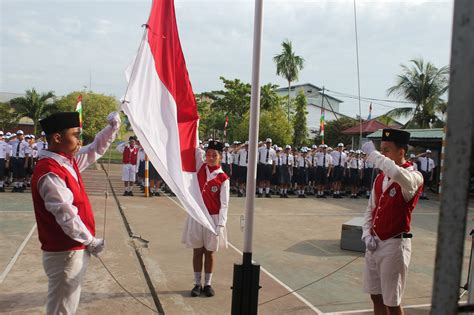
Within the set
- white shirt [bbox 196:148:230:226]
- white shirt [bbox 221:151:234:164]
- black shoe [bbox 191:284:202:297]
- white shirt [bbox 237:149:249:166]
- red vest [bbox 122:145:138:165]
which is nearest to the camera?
white shirt [bbox 196:148:230:226]

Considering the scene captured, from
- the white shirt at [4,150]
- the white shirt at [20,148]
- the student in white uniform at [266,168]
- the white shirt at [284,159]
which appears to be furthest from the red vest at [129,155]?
the white shirt at [284,159]

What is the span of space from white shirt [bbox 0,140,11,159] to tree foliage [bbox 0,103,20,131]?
2478 centimetres

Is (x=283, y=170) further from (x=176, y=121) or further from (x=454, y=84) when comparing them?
(x=454, y=84)

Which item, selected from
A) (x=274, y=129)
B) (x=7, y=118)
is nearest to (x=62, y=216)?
(x=274, y=129)

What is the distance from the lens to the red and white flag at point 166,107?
10.8 ft

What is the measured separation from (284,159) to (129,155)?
626 centimetres

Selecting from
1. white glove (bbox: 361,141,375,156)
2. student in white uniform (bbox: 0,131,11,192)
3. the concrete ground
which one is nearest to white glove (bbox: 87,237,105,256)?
the concrete ground

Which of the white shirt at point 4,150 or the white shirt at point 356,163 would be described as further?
the white shirt at point 356,163

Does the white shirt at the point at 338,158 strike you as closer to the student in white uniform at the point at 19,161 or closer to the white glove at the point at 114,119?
the student in white uniform at the point at 19,161

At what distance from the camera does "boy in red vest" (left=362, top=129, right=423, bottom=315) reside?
3.44 metres

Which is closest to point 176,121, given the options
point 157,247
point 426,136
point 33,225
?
point 157,247

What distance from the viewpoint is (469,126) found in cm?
122

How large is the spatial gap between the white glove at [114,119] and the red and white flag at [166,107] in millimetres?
266

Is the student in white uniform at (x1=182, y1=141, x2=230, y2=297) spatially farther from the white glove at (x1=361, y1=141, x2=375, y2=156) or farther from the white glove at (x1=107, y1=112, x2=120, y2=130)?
the white glove at (x1=361, y1=141, x2=375, y2=156)
